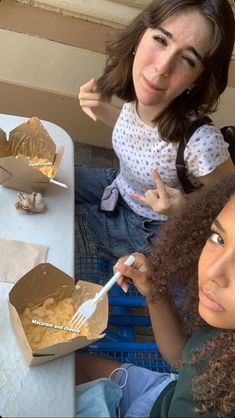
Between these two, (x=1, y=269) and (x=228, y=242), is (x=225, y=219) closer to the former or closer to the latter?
→ (x=228, y=242)

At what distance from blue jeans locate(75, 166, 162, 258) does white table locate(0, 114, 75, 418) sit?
0.29 metres

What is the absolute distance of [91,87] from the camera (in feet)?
5.01

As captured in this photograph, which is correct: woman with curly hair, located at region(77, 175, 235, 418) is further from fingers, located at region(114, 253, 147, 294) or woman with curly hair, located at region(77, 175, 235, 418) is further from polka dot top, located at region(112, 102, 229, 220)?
polka dot top, located at region(112, 102, 229, 220)

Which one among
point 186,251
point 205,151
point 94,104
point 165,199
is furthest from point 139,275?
point 94,104

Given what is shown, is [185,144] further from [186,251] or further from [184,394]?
[184,394]

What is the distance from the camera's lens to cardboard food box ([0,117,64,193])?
1.19 metres

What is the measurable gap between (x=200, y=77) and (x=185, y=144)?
196 mm

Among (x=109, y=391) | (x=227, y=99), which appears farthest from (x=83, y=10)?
(x=109, y=391)

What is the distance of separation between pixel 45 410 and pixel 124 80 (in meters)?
1.03

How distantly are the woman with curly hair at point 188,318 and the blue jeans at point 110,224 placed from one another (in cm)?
31

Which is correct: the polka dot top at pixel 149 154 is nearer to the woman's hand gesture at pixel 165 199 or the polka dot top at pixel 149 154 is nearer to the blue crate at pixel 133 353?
the woman's hand gesture at pixel 165 199

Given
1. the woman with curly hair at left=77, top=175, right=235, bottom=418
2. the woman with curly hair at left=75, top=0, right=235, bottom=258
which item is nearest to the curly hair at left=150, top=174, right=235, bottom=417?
the woman with curly hair at left=77, top=175, right=235, bottom=418

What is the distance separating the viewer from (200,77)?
52.7 inches

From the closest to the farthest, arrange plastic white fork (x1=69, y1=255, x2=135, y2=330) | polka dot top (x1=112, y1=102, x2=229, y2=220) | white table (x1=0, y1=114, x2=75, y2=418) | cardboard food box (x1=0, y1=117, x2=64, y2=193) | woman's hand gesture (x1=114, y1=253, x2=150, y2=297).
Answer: white table (x1=0, y1=114, x2=75, y2=418), plastic white fork (x1=69, y1=255, x2=135, y2=330), woman's hand gesture (x1=114, y1=253, x2=150, y2=297), cardboard food box (x1=0, y1=117, x2=64, y2=193), polka dot top (x1=112, y1=102, x2=229, y2=220)
